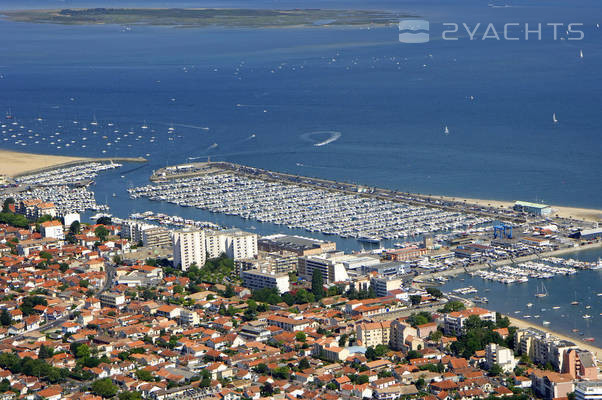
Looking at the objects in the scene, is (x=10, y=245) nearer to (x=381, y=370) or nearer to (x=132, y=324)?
(x=132, y=324)

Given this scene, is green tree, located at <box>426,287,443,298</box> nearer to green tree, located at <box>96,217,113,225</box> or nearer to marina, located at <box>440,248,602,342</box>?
marina, located at <box>440,248,602,342</box>

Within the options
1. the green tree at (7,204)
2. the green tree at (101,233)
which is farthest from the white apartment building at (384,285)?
the green tree at (7,204)

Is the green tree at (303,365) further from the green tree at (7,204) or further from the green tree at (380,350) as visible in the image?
the green tree at (7,204)

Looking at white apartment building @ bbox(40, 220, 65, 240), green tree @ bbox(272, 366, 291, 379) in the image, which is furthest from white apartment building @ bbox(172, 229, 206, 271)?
green tree @ bbox(272, 366, 291, 379)

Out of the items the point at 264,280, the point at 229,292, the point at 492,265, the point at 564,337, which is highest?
the point at 264,280

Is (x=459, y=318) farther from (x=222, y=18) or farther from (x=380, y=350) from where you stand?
(x=222, y=18)

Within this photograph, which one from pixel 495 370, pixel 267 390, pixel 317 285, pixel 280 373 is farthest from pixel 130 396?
pixel 317 285
